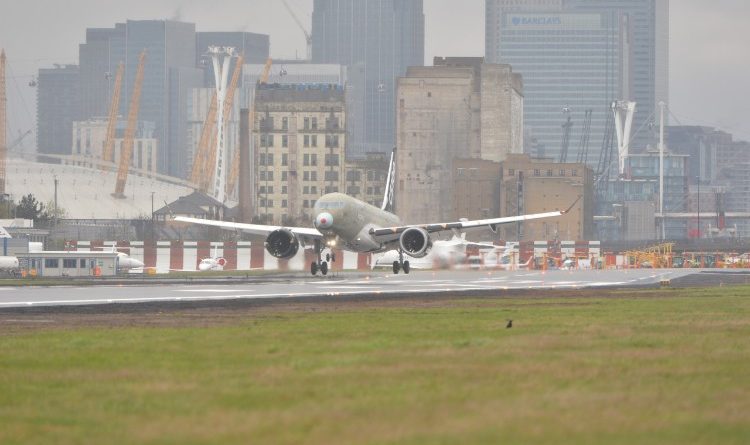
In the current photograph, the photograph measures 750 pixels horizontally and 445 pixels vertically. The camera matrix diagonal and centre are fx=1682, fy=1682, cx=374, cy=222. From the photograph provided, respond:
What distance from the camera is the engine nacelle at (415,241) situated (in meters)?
100

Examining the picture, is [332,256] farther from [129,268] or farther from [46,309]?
[129,268]

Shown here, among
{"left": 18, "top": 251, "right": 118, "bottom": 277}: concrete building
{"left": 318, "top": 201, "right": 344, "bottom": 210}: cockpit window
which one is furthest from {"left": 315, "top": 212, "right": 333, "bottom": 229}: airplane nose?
{"left": 18, "top": 251, "right": 118, "bottom": 277}: concrete building

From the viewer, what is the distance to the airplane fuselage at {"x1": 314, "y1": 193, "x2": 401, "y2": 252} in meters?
96.6

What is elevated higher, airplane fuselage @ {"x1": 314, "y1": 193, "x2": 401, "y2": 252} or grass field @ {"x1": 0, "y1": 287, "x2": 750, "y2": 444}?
airplane fuselage @ {"x1": 314, "y1": 193, "x2": 401, "y2": 252}

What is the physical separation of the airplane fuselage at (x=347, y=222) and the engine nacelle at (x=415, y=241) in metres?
1.94

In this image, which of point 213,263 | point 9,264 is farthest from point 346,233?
point 213,263

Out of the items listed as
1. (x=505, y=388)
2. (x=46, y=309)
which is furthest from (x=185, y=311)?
(x=505, y=388)

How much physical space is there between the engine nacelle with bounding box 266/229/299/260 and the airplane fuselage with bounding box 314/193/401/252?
1789 millimetres

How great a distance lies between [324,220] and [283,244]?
12.7 ft

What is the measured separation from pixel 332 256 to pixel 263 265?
85.2 meters

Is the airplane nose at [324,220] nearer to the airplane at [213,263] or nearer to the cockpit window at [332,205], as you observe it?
the cockpit window at [332,205]

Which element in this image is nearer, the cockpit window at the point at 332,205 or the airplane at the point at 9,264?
the cockpit window at the point at 332,205

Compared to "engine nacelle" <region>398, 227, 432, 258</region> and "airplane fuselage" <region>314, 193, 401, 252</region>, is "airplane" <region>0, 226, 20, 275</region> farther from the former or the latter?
"engine nacelle" <region>398, 227, 432, 258</region>

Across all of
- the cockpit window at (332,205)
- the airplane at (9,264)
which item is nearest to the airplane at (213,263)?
the airplane at (9,264)
